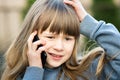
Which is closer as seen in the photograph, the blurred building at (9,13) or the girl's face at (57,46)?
the girl's face at (57,46)

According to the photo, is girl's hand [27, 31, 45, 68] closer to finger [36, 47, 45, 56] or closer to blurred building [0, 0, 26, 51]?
finger [36, 47, 45, 56]

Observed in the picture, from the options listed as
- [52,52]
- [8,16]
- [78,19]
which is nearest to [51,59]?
[52,52]

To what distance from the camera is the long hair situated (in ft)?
16.0

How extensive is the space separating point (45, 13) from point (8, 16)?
77.1ft

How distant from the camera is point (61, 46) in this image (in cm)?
482

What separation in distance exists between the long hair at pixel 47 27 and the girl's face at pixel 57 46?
38mm

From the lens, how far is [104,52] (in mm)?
5000

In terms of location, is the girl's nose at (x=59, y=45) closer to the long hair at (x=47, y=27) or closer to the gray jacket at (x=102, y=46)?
the long hair at (x=47, y=27)

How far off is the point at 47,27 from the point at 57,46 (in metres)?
0.17

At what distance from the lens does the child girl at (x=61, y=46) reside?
4.87 meters

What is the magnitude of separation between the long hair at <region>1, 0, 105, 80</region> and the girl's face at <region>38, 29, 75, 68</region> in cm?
4

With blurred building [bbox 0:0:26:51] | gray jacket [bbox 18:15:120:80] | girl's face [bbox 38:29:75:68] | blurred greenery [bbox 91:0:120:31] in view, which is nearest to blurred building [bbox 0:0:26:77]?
blurred building [bbox 0:0:26:51]

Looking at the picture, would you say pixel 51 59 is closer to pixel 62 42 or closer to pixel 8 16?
pixel 62 42

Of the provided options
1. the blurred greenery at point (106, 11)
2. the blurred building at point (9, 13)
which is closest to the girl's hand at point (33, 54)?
the blurred greenery at point (106, 11)
